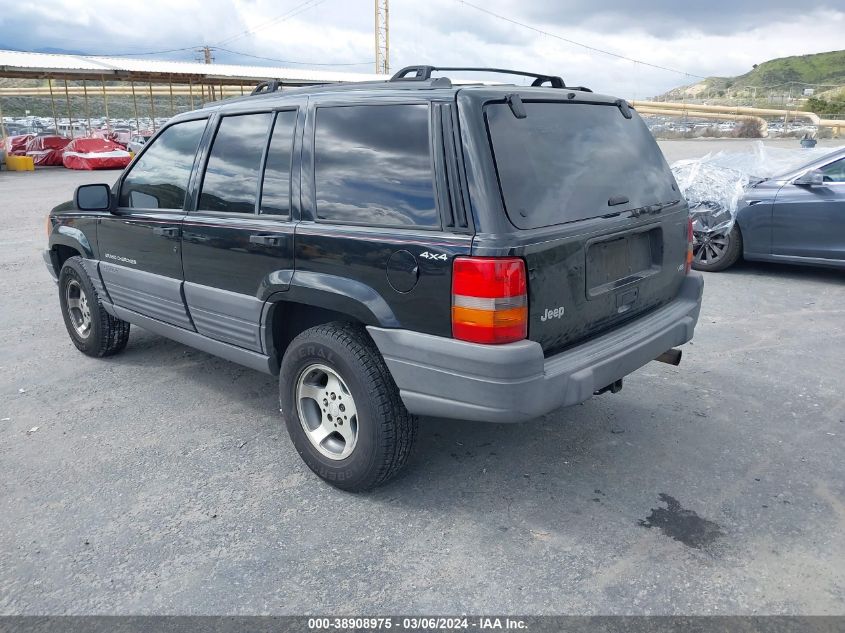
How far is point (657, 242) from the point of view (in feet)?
11.6

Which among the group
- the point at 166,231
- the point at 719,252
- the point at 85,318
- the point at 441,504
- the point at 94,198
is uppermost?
the point at 94,198

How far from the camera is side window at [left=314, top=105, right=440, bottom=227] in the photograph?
114 inches

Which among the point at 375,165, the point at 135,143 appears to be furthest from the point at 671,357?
the point at 135,143

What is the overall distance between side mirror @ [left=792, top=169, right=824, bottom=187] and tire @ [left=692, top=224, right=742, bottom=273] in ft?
2.60

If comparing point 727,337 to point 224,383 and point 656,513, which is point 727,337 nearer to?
point 656,513

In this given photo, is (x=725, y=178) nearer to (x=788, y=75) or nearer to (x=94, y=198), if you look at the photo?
(x=94, y=198)

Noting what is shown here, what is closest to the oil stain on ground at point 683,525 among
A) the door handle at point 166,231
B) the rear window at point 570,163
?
the rear window at point 570,163

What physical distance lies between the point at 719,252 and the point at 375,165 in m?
6.03

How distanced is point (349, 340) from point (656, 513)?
162cm

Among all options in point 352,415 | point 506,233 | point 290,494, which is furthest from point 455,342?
point 290,494

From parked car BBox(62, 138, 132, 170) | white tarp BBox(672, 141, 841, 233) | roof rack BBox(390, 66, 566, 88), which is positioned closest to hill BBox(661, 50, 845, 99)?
parked car BBox(62, 138, 132, 170)

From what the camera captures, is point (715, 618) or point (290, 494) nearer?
point (715, 618)

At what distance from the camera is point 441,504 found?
320cm

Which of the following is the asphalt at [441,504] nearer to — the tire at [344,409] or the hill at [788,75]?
the tire at [344,409]
